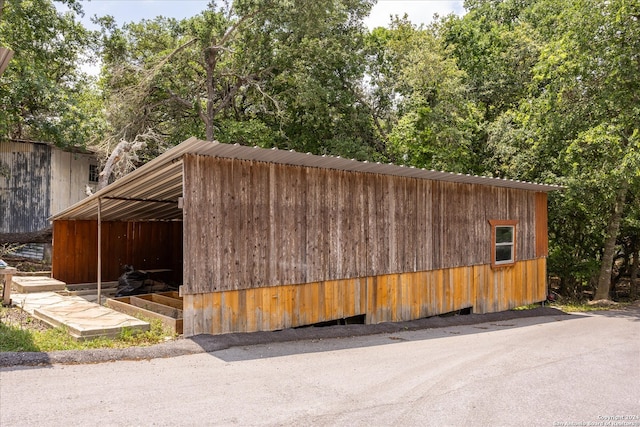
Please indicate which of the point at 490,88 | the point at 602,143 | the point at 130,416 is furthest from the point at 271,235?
the point at 490,88

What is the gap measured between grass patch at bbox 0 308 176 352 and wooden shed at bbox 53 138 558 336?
0.63m

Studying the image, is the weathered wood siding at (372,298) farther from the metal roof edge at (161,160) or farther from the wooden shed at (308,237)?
the metal roof edge at (161,160)

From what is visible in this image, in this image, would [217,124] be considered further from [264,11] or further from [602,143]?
[602,143]

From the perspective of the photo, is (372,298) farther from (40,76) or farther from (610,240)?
(40,76)

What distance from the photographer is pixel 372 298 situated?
916 centimetres

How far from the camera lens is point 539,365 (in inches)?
250

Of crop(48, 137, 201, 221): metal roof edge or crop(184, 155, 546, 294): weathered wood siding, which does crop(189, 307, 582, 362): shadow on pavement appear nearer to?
crop(184, 155, 546, 294): weathered wood siding

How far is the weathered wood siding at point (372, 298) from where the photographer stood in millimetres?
7031

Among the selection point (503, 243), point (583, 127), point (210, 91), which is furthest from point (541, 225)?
point (210, 91)

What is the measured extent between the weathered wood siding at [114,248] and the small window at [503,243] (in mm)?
9089

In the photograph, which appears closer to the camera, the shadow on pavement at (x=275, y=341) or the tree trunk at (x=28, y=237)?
the shadow on pavement at (x=275, y=341)

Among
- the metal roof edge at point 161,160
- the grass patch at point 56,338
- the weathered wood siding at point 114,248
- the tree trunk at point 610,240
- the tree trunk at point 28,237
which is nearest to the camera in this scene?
the grass patch at point 56,338

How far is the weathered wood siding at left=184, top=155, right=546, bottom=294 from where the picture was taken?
6.85m

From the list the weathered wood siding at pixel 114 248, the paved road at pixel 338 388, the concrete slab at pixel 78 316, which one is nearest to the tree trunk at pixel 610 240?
the paved road at pixel 338 388
